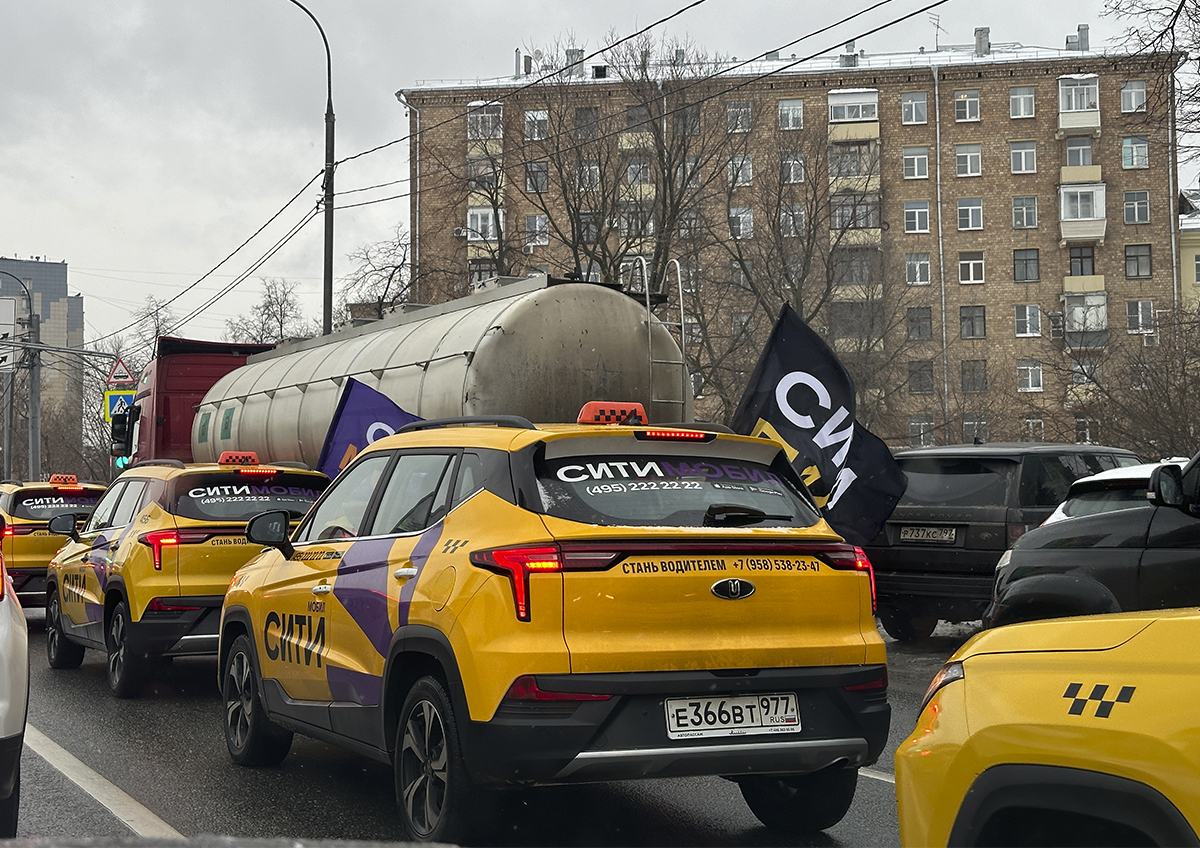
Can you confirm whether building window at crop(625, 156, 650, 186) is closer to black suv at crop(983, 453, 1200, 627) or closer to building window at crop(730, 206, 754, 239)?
building window at crop(730, 206, 754, 239)

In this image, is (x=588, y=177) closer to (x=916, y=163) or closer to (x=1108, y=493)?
(x=916, y=163)

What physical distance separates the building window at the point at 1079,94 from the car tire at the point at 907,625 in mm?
50472

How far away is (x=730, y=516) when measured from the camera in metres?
4.99

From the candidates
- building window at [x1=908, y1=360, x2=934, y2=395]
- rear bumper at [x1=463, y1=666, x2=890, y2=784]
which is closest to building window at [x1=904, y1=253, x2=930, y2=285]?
building window at [x1=908, y1=360, x2=934, y2=395]

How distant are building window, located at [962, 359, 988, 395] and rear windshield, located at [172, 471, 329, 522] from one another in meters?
42.1

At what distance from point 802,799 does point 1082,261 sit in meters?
56.7

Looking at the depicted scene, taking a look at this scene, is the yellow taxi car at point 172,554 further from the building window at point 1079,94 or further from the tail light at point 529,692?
the building window at point 1079,94

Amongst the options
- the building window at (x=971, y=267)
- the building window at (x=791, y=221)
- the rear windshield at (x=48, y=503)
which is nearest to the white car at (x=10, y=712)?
the rear windshield at (x=48, y=503)

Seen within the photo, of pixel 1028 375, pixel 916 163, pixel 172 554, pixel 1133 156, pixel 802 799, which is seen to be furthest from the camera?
pixel 916 163

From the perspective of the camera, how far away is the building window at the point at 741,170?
120 feet

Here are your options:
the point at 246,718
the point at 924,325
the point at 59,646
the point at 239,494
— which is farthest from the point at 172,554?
the point at 924,325

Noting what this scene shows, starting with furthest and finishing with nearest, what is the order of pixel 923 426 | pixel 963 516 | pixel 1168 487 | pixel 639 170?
pixel 923 426, pixel 639 170, pixel 963 516, pixel 1168 487

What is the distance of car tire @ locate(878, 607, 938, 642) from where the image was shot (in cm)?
1181

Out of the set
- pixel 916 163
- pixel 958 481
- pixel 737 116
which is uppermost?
pixel 916 163
